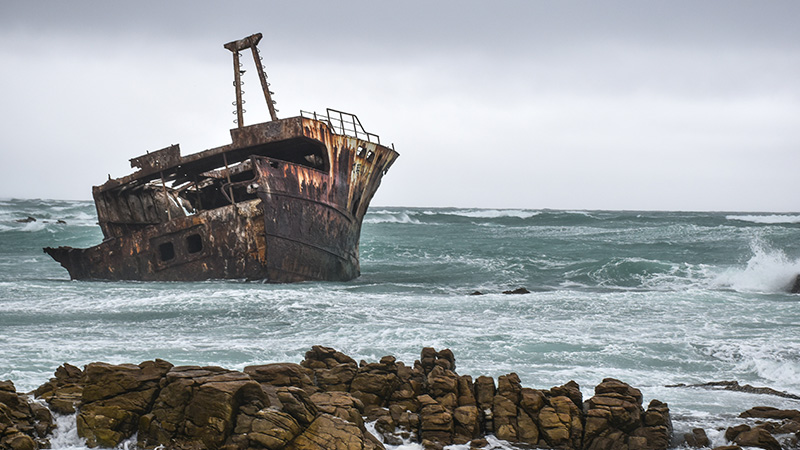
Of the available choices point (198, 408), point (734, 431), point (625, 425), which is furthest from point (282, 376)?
point (734, 431)

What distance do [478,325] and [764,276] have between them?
10.1 m

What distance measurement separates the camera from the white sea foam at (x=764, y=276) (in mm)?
16406

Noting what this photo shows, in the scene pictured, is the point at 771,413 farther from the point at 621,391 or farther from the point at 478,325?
the point at 478,325

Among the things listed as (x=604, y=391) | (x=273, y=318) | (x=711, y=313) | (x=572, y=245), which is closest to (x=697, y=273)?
(x=711, y=313)

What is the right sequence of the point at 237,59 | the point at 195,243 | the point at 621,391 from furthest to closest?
the point at 237,59, the point at 195,243, the point at 621,391

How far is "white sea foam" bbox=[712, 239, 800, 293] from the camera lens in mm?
16406

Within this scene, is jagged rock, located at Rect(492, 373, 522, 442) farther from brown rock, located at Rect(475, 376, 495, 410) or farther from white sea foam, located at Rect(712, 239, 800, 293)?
white sea foam, located at Rect(712, 239, 800, 293)

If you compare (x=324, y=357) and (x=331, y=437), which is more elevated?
(x=324, y=357)

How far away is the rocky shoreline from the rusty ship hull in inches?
383

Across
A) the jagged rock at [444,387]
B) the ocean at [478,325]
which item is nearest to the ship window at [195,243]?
the ocean at [478,325]

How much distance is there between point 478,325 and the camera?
10.6 metres

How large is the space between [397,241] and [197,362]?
97.1 feet

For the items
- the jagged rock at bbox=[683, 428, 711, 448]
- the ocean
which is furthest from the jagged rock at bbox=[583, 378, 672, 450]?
the ocean

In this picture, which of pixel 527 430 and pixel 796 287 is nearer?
pixel 527 430
